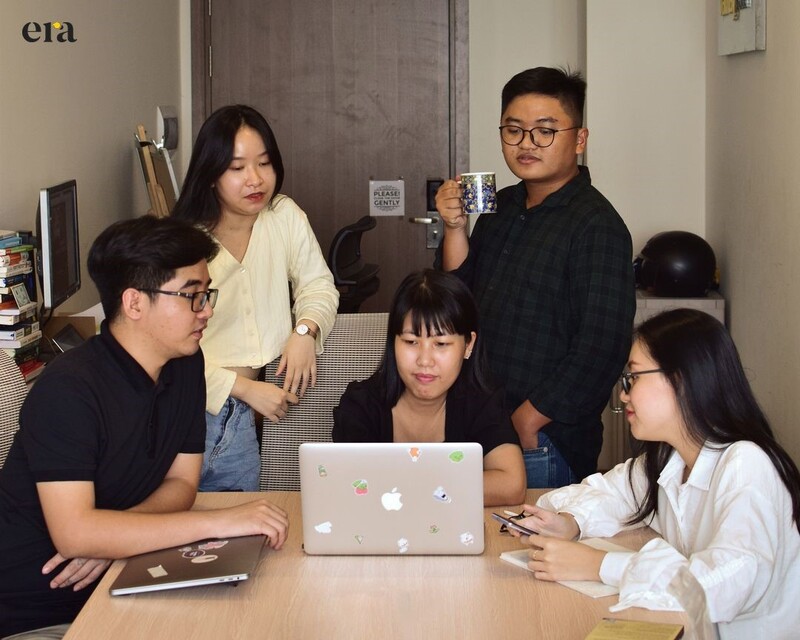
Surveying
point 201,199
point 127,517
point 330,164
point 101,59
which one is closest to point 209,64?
point 330,164

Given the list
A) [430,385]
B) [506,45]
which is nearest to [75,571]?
[430,385]

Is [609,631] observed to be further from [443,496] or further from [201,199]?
[201,199]

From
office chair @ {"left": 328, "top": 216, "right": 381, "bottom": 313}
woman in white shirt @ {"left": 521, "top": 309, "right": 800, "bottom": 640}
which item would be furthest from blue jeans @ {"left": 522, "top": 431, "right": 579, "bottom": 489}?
office chair @ {"left": 328, "top": 216, "right": 381, "bottom": 313}

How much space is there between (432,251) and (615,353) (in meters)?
2.40

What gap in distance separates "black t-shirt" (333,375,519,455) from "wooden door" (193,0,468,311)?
8.11ft

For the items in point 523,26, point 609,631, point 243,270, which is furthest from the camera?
point 523,26

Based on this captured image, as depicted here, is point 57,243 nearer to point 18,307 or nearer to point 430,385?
point 18,307

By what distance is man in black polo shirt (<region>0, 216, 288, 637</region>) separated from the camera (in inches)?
72.4

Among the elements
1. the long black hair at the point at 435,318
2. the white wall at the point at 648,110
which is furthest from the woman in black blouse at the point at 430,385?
the white wall at the point at 648,110

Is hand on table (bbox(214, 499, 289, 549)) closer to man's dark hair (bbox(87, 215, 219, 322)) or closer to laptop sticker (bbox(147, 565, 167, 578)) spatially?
laptop sticker (bbox(147, 565, 167, 578))

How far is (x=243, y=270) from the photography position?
2518 mm

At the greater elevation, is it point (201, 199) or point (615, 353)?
point (201, 199)

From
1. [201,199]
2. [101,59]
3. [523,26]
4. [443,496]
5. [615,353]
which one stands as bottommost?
[443,496]

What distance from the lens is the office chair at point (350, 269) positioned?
4000 millimetres
